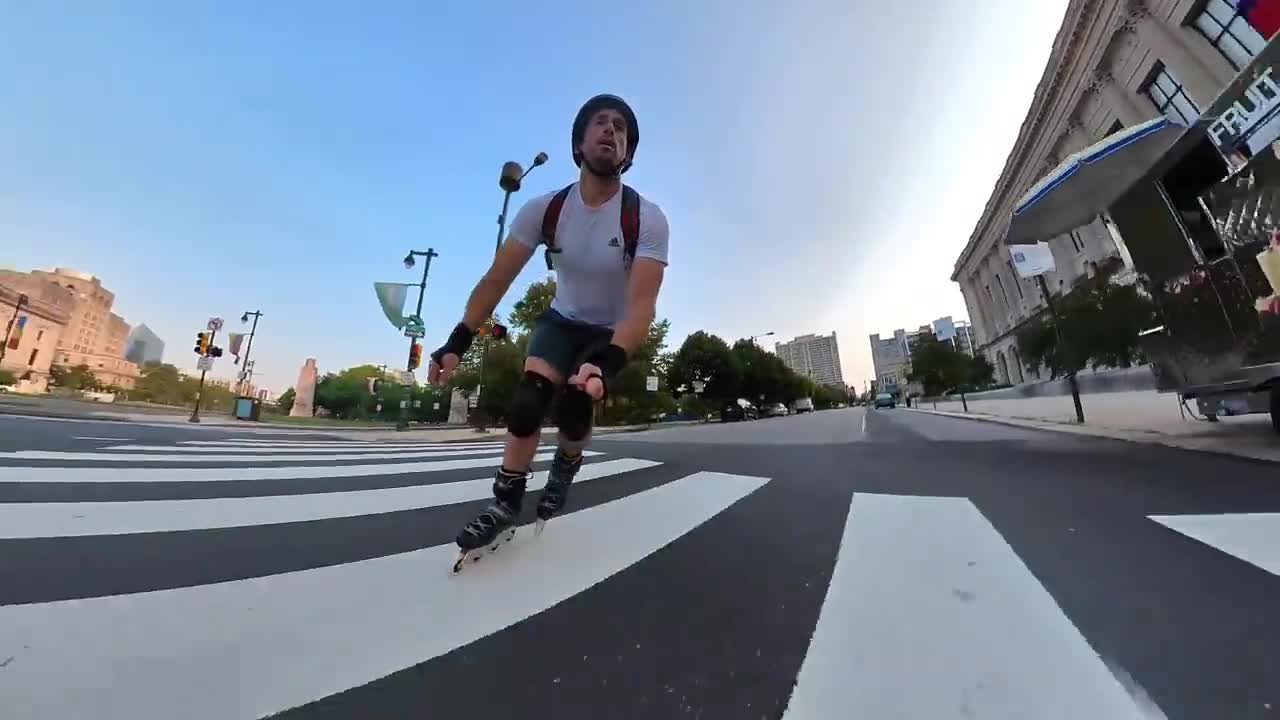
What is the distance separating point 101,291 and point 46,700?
12273 centimetres

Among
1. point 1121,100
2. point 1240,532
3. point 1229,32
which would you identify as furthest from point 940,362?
point 1240,532

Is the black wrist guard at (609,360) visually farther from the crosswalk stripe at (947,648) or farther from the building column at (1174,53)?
the building column at (1174,53)

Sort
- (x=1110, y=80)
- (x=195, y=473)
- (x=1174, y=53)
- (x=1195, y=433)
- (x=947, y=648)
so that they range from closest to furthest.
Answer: (x=947, y=648), (x=195, y=473), (x=1195, y=433), (x=1174, y=53), (x=1110, y=80)

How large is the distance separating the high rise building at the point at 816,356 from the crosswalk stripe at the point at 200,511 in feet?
434

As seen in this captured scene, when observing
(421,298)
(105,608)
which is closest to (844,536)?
(105,608)

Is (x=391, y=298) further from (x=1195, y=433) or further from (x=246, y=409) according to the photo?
(x=246, y=409)

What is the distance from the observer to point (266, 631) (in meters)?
0.95

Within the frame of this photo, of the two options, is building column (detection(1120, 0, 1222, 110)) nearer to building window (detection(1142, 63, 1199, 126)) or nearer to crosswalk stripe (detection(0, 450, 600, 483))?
building window (detection(1142, 63, 1199, 126))

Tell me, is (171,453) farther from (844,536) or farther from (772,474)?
(844,536)

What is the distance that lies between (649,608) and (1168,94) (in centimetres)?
3027

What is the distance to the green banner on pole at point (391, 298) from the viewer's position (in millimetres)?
11844

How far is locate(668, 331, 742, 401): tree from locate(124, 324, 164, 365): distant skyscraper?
70.5 metres

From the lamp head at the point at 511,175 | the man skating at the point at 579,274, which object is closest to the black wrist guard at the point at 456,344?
the man skating at the point at 579,274

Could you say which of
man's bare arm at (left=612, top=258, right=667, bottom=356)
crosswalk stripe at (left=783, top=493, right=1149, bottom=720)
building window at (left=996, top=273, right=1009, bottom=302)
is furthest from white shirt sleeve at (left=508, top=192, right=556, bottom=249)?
building window at (left=996, top=273, right=1009, bottom=302)
